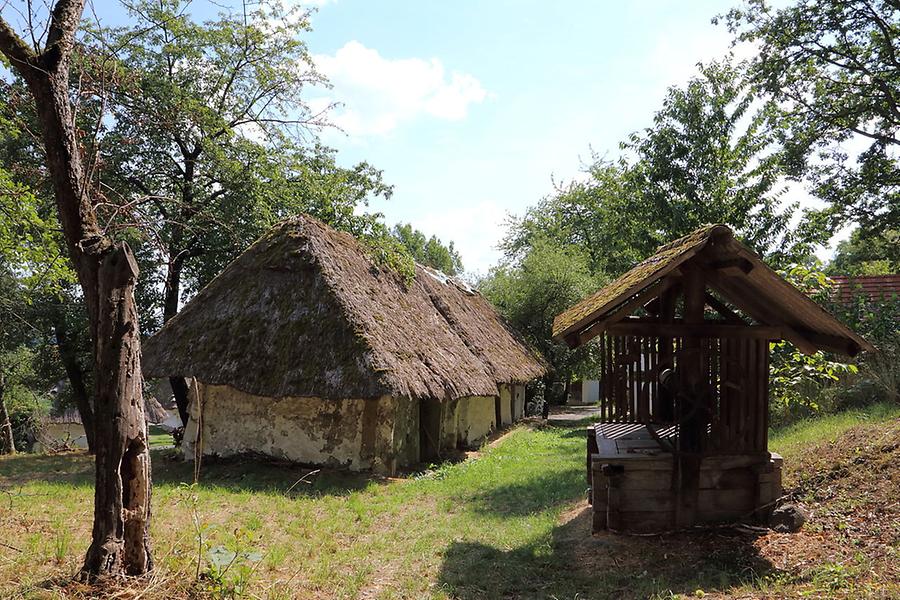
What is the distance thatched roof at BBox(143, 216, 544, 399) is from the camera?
9773mm

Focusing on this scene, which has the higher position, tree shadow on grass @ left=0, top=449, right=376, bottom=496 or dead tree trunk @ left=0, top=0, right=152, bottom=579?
dead tree trunk @ left=0, top=0, right=152, bottom=579

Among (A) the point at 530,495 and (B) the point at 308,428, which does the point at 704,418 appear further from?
(B) the point at 308,428

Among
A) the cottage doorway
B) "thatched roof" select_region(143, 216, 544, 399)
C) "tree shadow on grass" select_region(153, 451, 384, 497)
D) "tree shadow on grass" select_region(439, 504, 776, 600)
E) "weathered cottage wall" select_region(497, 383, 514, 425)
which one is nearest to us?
"tree shadow on grass" select_region(439, 504, 776, 600)

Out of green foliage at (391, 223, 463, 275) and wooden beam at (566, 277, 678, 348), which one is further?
green foliage at (391, 223, 463, 275)

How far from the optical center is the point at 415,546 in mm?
6273

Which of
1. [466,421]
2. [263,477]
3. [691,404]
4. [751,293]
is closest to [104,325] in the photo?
[691,404]

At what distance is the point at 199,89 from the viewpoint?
52.0ft

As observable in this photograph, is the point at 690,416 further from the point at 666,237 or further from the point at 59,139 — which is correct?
the point at 666,237

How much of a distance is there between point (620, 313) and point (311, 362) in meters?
5.84

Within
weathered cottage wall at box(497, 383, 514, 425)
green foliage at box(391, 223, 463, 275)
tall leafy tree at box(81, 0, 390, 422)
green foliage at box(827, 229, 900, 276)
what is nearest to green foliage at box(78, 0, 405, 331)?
tall leafy tree at box(81, 0, 390, 422)

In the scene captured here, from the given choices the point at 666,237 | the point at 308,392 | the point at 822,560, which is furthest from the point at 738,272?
the point at 666,237

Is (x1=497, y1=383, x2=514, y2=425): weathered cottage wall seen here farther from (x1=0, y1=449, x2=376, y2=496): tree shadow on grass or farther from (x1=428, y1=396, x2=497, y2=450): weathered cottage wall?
(x1=0, y1=449, x2=376, y2=496): tree shadow on grass

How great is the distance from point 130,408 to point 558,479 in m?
7.13

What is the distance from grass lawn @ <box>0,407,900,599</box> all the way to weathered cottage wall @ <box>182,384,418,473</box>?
0.55 meters
